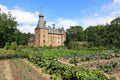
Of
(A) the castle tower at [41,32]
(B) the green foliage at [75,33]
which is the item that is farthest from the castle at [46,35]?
(B) the green foliage at [75,33]

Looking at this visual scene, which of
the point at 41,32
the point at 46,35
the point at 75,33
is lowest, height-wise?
the point at 46,35

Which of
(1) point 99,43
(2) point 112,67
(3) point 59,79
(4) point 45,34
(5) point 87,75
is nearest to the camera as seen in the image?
(5) point 87,75

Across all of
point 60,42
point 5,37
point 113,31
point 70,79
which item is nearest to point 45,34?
point 60,42

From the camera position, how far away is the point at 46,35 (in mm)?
84500

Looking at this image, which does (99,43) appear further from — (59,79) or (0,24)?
(59,79)

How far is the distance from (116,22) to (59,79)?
77.8 metres

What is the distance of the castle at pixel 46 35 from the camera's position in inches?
3233

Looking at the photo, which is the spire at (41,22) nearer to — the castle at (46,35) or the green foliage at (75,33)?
the castle at (46,35)

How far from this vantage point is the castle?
8212 centimetres

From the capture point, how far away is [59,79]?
13930 mm

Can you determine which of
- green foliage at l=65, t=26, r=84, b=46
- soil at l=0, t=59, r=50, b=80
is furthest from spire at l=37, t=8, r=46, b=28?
soil at l=0, t=59, r=50, b=80

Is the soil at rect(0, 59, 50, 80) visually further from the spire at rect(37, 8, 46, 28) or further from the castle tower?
the spire at rect(37, 8, 46, 28)

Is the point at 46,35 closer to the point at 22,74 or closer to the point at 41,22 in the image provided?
the point at 41,22

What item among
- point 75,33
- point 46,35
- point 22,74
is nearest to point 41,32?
point 46,35
